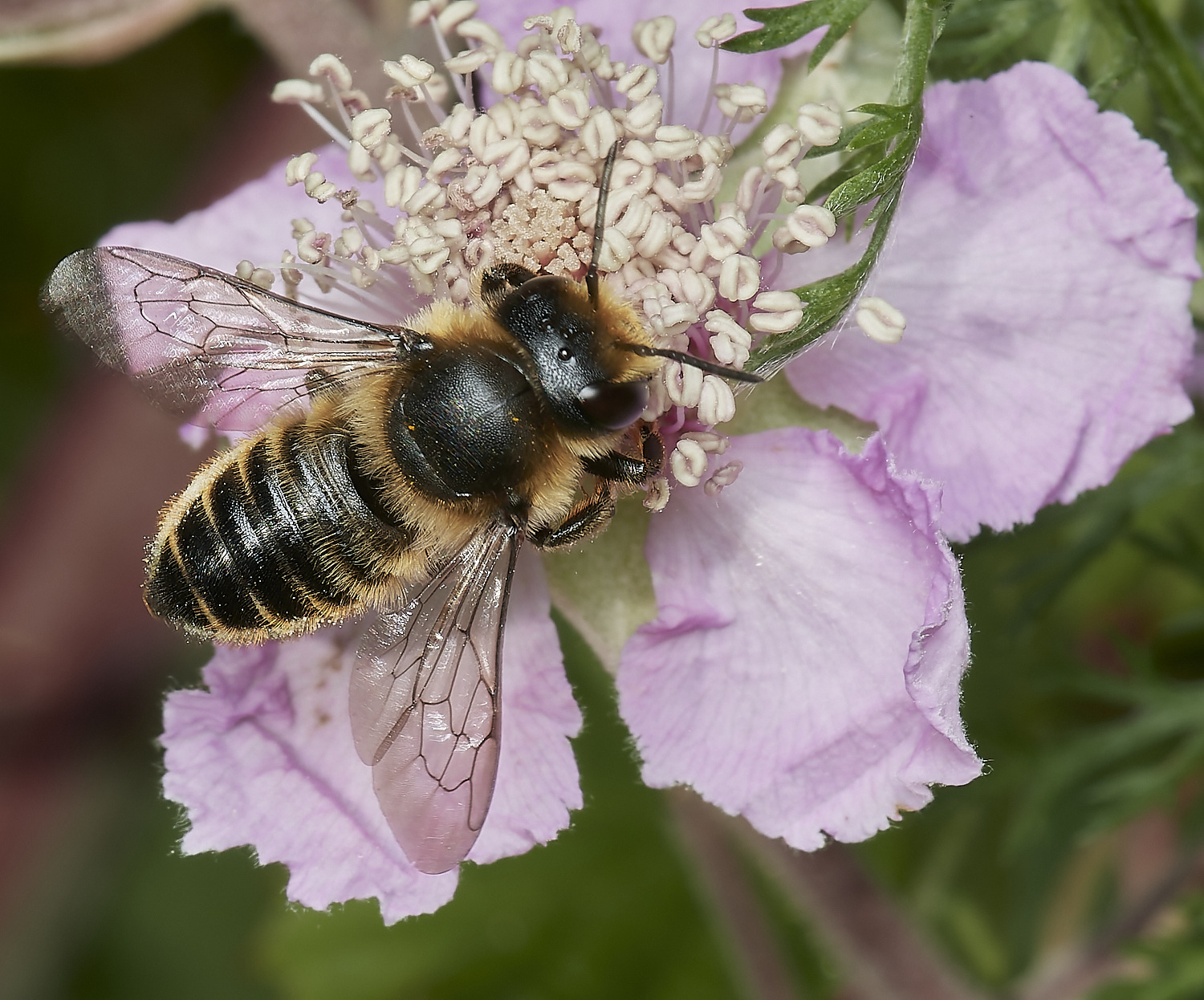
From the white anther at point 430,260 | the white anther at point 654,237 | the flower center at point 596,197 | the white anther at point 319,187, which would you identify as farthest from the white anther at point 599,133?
the white anther at point 319,187

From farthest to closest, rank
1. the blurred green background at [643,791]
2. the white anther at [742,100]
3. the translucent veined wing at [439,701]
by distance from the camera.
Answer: the blurred green background at [643,791], the white anther at [742,100], the translucent veined wing at [439,701]

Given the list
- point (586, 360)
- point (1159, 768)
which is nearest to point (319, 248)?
point (586, 360)

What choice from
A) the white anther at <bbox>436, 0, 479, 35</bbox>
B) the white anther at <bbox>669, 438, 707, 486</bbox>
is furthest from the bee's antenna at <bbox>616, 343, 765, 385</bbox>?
the white anther at <bbox>436, 0, 479, 35</bbox>

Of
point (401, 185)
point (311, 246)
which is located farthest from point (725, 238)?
point (311, 246)

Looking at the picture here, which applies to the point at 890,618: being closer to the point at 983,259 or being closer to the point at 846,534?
the point at 846,534

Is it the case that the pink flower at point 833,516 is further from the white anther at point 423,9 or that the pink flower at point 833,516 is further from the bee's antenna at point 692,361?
the white anther at point 423,9

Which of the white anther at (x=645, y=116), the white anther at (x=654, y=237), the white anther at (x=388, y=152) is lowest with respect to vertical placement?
the white anther at (x=654, y=237)
